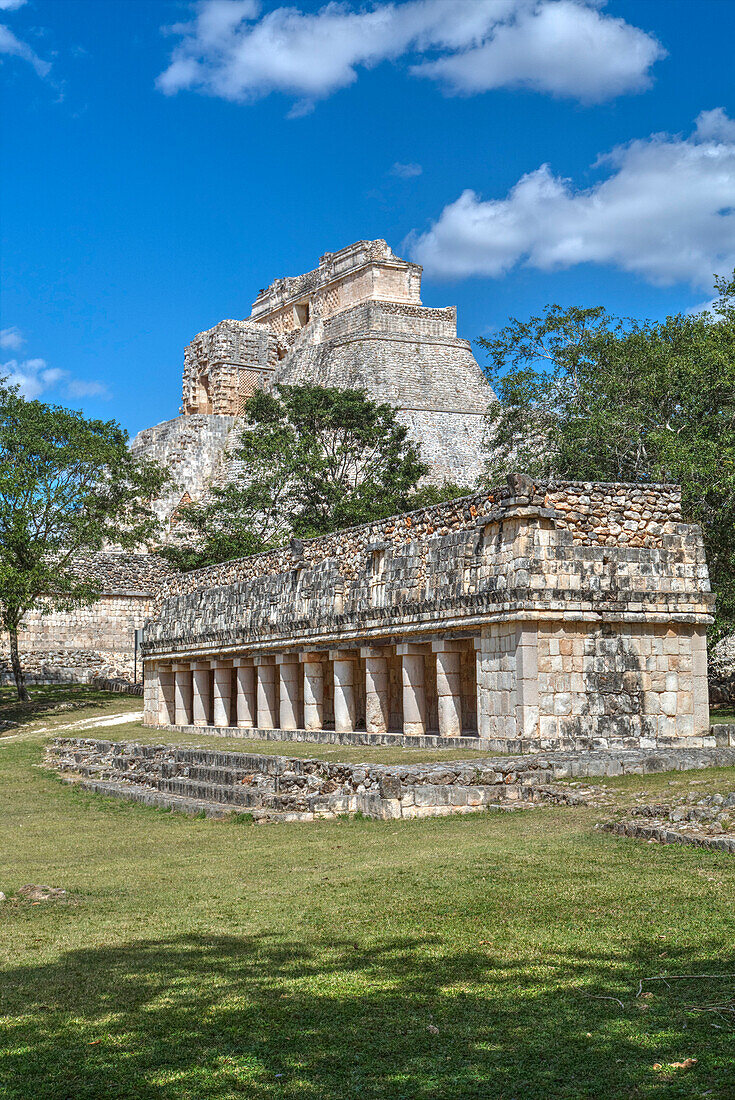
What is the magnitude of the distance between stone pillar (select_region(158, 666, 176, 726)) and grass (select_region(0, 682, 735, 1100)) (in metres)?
16.9

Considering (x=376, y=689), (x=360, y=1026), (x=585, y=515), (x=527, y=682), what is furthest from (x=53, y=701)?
(x=360, y=1026)

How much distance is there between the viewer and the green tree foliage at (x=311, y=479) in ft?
120

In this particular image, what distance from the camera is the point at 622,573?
1430cm

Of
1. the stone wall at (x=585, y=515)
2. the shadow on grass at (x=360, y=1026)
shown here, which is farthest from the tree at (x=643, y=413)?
the shadow on grass at (x=360, y=1026)

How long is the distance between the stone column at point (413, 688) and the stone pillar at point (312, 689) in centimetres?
354

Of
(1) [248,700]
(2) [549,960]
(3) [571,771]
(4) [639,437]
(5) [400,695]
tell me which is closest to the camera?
(2) [549,960]

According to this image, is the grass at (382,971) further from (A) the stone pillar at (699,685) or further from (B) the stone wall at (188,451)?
(B) the stone wall at (188,451)

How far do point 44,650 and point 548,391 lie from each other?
773 inches

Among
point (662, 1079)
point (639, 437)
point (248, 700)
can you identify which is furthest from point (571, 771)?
point (639, 437)

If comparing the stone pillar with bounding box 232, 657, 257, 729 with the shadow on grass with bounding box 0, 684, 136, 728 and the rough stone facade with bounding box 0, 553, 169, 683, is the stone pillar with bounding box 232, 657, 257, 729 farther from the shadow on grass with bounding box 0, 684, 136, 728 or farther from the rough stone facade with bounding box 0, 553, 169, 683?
the rough stone facade with bounding box 0, 553, 169, 683

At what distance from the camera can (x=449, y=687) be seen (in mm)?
15781

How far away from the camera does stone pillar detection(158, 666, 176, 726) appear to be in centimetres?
2673

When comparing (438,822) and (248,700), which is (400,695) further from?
(438,822)

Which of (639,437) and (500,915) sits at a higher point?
(639,437)
